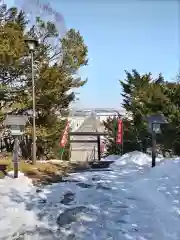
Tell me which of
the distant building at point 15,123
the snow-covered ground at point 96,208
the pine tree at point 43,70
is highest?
the pine tree at point 43,70

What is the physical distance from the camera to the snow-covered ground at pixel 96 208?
3.35 meters

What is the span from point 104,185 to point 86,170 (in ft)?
5.34

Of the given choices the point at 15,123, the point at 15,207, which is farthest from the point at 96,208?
the point at 15,123

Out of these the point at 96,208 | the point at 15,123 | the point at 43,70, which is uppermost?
the point at 43,70

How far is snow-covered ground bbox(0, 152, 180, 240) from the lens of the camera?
335cm

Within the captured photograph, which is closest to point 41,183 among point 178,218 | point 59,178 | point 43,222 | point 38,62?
point 59,178

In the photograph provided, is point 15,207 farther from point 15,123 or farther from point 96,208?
point 15,123

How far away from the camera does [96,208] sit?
4.16m

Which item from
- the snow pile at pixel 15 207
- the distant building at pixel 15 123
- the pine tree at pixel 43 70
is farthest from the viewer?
the pine tree at pixel 43 70

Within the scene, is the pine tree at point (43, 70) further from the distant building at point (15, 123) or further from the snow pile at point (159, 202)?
the snow pile at point (159, 202)

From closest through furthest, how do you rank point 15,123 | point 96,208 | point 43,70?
point 96,208 < point 15,123 < point 43,70

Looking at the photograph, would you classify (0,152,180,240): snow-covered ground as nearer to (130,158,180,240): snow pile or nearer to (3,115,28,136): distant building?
(130,158,180,240): snow pile

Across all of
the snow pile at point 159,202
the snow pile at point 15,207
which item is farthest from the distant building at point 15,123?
the snow pile at point 159,202

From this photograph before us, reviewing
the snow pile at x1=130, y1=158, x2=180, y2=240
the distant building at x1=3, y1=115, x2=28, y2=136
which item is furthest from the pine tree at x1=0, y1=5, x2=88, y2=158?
the snow pile at x1=130, y1=158, x2=180, y2=240
